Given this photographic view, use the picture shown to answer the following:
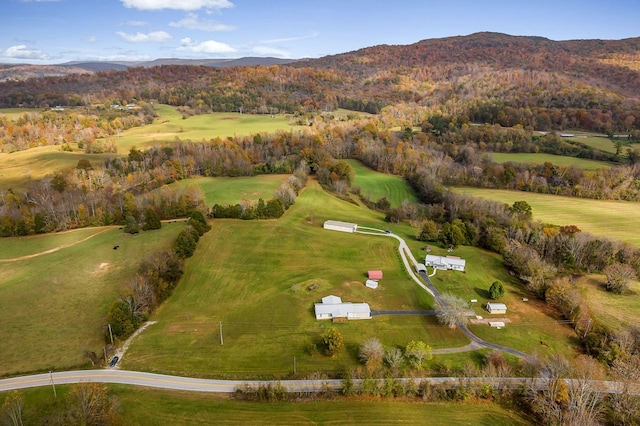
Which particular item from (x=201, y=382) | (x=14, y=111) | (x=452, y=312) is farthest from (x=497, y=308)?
(x=14, y=111)

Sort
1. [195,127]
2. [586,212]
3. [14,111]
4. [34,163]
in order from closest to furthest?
[586,212] → [34,163] → [195,127] → [14,111]

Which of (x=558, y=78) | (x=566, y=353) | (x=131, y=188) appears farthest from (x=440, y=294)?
(x=558, y=78)

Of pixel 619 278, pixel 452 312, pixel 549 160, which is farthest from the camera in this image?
pixel 549 160

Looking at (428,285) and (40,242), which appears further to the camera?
(40,242)

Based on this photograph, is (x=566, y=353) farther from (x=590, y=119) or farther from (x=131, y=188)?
(x=590, y=119)

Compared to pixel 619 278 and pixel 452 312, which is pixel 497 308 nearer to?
pixel 452 312

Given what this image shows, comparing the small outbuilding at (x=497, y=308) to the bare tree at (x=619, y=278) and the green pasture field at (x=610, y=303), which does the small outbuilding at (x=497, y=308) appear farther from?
the bare tree at (x=619, y=278)

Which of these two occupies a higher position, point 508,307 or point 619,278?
point 619,278
